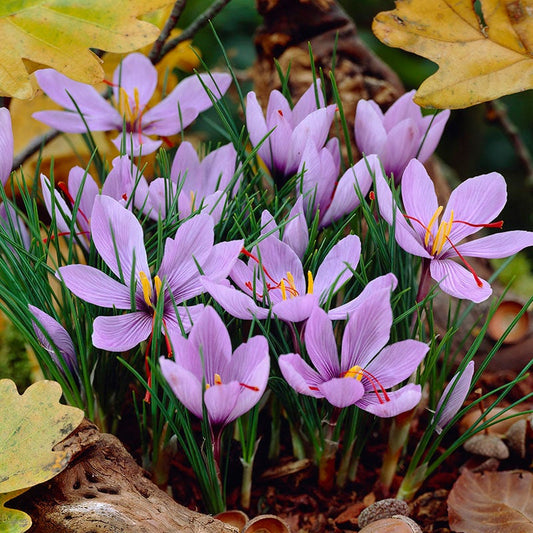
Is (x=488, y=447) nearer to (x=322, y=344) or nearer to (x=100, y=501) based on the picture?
(x=322, y=344)

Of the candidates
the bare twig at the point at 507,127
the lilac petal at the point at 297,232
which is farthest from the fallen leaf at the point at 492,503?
the bare twig at the point at 507,127

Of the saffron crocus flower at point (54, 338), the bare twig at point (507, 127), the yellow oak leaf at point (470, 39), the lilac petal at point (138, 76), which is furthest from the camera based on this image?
A: the bare twig at point (507, 127)

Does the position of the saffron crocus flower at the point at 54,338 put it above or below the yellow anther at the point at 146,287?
below

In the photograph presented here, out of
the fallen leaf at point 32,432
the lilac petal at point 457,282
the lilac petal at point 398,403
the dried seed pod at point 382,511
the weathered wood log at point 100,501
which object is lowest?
the dried seed pod at point 382,511

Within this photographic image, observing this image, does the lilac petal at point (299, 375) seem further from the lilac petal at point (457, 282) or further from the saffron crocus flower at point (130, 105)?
the saffron crocus flower at point (130, 105)

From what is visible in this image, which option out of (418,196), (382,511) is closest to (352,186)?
(418,196)
